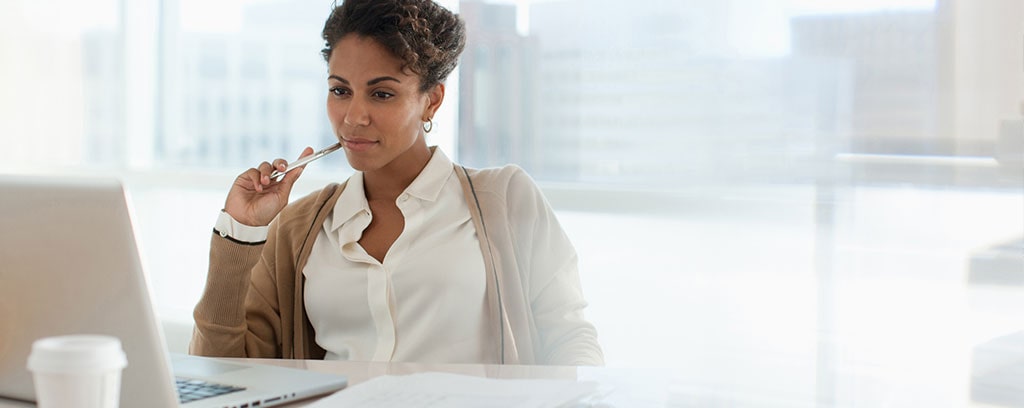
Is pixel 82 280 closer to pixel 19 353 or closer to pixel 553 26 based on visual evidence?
pixel 19 353

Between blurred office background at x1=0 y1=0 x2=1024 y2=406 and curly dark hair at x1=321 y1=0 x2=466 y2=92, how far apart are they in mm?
940

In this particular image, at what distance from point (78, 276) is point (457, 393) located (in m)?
0.35

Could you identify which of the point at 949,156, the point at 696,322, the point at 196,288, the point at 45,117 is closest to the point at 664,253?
the point at 696,322

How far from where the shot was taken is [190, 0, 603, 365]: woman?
5.02ft

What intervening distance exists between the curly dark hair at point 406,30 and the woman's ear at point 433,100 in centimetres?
2

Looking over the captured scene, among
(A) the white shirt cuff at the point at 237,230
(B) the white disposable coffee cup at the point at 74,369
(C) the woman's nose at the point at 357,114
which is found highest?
(C) the woman's nose at the point at 357,114

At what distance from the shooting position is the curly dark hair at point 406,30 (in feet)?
5.49

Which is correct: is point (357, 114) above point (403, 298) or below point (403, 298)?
above

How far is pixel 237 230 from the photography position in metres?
1.46

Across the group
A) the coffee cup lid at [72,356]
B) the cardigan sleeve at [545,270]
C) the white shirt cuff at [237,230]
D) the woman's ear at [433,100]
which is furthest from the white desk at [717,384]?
the woman's ear at [433,100]

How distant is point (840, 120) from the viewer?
7.75 feet

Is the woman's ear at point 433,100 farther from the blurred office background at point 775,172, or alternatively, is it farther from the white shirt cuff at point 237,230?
the blurred office background at point 775,172

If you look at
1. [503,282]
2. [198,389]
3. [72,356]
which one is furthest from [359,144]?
[72,356]

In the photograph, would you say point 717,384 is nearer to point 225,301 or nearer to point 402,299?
point 402,299
